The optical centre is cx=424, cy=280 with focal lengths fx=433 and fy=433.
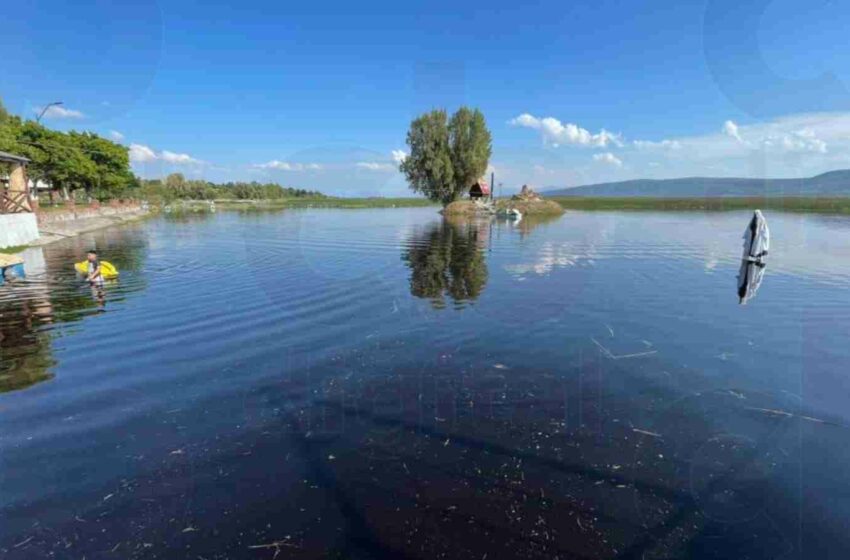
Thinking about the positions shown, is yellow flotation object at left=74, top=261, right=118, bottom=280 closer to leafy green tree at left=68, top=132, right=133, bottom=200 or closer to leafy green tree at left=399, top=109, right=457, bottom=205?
leafy green tree at left=68, top=132, right=133, bottom=200

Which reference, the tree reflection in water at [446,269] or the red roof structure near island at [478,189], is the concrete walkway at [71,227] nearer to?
the tree reflection in water at [446,269]

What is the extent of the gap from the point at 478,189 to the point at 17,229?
8102cm

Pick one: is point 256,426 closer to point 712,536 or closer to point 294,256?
point 712,536

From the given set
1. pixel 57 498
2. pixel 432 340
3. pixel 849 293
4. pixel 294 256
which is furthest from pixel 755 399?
pixel 294 256

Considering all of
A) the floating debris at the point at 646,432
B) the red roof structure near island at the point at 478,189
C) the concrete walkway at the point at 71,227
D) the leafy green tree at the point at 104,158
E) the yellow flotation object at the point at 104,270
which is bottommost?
the floating debris at the point at 646,432

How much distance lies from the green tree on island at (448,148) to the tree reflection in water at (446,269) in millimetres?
54063

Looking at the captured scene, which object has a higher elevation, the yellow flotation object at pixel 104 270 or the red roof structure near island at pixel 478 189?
the red roof structure near island at pixel 478 189

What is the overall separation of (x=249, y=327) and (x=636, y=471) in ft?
37.9

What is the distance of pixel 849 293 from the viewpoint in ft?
61.0

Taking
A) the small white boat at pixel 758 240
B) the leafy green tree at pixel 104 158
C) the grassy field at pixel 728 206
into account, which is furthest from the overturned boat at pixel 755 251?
the grassy field at pixel 728 206

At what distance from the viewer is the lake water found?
18.2 ft

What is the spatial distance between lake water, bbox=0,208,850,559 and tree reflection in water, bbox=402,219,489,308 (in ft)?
4.45

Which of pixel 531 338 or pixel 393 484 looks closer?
pixel 393 484

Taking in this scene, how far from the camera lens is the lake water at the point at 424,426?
5539 millimetres
